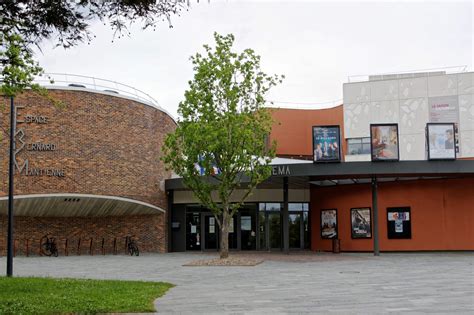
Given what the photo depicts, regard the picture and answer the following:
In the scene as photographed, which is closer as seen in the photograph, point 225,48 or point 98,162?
point 225,48

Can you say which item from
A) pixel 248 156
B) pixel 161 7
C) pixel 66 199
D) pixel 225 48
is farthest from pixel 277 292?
pixel 66 199

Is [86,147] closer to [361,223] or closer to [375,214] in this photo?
[361,223]

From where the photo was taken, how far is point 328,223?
27.9 metres

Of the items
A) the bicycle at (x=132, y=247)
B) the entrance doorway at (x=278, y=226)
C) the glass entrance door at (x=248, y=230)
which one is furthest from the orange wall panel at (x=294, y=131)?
the bicycle at (x=132, y=247)

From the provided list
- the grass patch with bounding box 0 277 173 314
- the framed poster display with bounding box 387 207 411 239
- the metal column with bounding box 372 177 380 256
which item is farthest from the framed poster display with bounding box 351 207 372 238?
the grass patch with bounding box 0 277 173 314

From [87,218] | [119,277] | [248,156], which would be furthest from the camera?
[87,218]

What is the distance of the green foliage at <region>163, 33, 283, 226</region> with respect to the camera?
70.1 feet

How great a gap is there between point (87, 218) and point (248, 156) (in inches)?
422

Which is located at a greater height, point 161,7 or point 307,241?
point 161,7

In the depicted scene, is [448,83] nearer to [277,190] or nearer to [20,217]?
[277,190]

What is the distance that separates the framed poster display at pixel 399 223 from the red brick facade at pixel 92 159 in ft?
37.3

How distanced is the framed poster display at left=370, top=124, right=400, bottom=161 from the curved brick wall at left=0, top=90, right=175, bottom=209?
1152 centimetres

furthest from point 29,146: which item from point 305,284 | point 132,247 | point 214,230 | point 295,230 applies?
point 305,284

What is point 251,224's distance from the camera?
99.6ft
